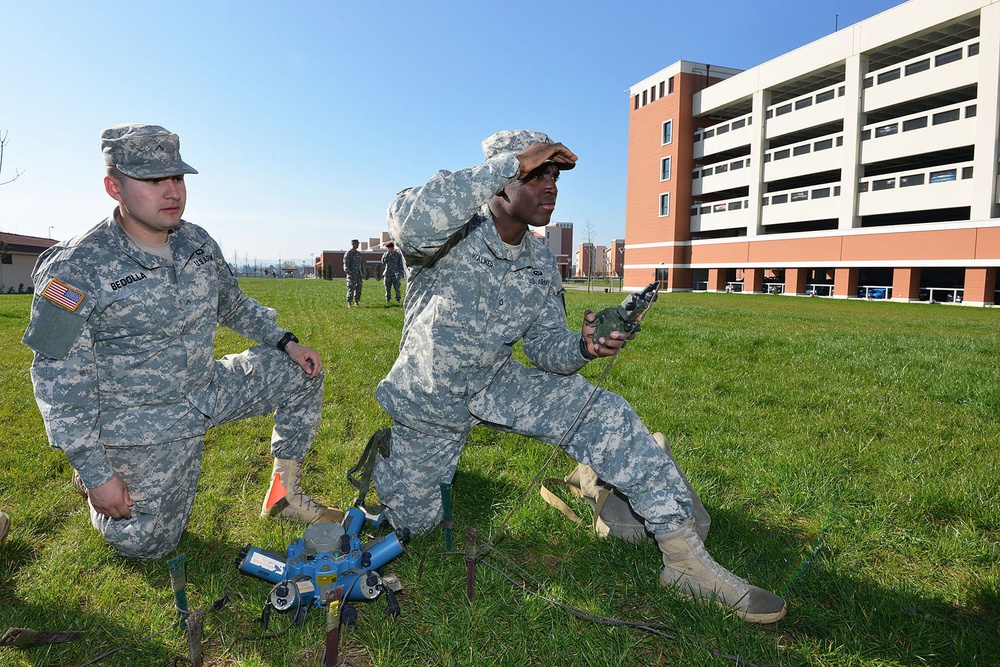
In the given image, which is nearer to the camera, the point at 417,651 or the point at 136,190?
the point at 417,651

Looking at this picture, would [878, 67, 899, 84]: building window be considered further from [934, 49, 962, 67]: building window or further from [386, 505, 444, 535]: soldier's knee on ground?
[386, 505, 444, 535]: soldier's knee on ground

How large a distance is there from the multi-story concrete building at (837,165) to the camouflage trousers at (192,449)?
3667 centimetres

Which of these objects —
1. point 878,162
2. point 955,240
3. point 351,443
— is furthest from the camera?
point 878,162

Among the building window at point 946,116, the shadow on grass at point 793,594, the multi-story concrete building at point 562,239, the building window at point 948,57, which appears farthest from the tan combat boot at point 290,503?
the multi-story concrete building at point 562,239

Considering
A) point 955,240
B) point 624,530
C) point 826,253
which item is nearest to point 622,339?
point 624,530

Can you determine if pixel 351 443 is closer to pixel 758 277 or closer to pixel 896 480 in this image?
pixel 896 480

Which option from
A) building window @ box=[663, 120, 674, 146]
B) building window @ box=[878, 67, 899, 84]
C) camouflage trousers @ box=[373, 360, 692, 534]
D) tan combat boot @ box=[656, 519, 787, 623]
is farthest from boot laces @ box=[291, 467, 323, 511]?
building window @ box=[663, 120, 674, 146]

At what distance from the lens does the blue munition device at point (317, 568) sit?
2.38m

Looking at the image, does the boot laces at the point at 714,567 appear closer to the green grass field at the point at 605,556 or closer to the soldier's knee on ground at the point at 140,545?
the green grass field at the point at 605,556

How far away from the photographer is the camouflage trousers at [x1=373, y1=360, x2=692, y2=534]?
2.79 metres

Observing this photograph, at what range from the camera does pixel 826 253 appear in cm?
3725

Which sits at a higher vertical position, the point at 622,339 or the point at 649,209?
the point at 649,209

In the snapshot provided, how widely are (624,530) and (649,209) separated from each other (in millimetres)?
51019

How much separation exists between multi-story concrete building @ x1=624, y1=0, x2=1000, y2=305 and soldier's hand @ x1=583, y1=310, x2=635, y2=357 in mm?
35724
